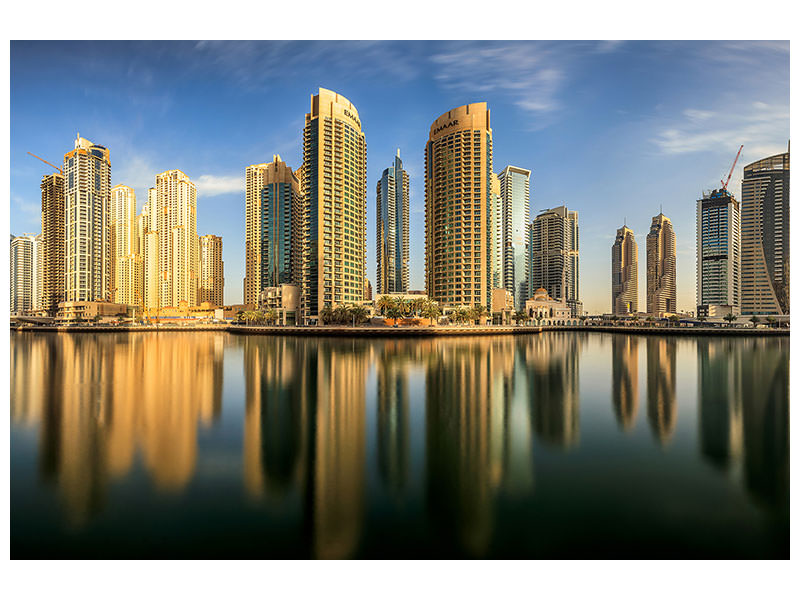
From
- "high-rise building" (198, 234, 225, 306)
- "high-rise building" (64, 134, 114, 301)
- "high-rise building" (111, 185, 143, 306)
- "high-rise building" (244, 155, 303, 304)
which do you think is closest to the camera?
"high-rise building" (64, 134, 114, 301)

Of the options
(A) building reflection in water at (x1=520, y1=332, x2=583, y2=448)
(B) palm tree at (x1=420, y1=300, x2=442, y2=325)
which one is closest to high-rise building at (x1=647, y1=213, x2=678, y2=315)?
(B) palm tree at (x1=420, y1=300, x2=442, y2=325)

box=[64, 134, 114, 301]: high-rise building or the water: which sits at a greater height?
box=[64, 134, 114, 301]: high-rise building

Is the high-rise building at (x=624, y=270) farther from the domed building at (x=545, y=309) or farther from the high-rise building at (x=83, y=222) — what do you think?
the high-rise building at (x=83, y=222)

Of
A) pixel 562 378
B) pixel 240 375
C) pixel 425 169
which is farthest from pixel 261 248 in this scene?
pixel 562 378

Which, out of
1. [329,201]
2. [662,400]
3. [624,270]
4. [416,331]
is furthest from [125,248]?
[624,270]

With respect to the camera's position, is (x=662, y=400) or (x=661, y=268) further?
(x=661, y=268)

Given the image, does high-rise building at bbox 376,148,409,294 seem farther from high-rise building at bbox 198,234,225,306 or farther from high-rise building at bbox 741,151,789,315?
high-rise building at bbox 741,151,789,315

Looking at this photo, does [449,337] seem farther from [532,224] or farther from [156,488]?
[532,224]

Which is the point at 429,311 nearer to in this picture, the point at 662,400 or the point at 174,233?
the point at 662,400
